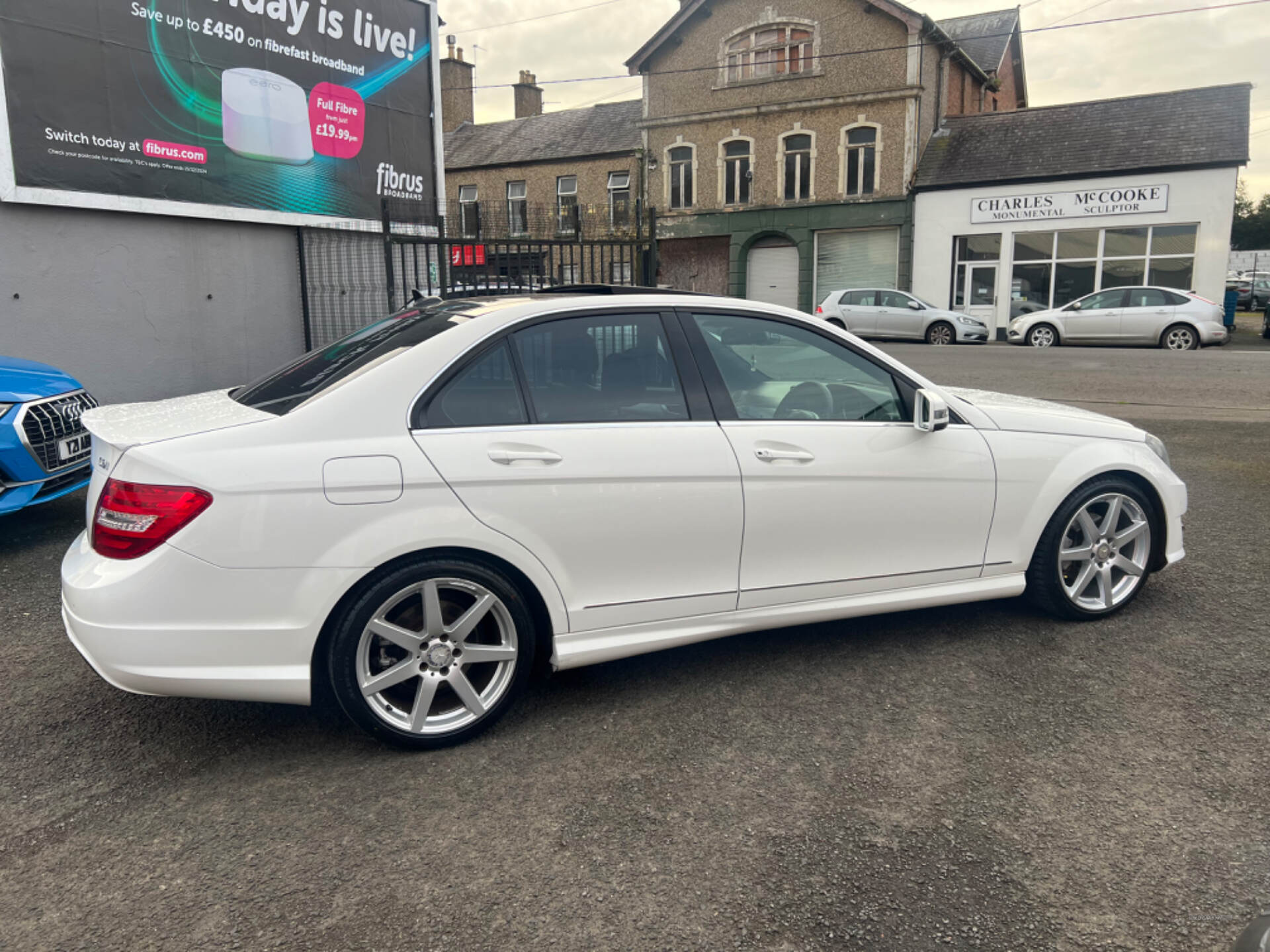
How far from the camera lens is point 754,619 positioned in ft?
12.2

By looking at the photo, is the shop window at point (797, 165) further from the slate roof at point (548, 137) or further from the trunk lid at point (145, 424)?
the trunk lid at point (145, 424)

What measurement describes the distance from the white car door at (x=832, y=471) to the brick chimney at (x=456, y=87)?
39874 millimetres

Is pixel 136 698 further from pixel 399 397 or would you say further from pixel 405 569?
pixel 399 397

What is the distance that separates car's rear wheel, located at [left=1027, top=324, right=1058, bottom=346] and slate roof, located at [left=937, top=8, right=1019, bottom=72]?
50.7 ft

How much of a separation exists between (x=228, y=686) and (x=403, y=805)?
66cm

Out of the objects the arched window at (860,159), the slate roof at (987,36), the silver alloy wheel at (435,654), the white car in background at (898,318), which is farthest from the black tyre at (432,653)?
the slate roof at (987,36)

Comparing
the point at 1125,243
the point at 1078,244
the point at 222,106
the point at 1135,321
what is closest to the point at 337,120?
the point at 222,106

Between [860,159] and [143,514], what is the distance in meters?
30.2

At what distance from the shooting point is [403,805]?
116 inches

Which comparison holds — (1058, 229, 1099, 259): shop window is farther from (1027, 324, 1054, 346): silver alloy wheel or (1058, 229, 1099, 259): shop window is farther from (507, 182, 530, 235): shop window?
(507, 182, 530, 235): shop window

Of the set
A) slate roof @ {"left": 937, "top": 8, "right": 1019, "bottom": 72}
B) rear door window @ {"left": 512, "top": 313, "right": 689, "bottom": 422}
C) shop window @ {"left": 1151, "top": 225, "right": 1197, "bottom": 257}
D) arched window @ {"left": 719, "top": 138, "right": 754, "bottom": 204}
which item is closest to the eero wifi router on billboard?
rear door window @ {"left": 512, "top": 313, "right": 689, "bottom": 422}

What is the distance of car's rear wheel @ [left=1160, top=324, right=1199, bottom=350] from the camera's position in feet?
70.3

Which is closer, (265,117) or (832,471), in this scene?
(832,471)

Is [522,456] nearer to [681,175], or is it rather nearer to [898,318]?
[898,318]
